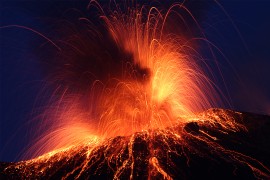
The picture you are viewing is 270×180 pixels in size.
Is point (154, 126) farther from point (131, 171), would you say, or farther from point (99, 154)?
point (131, 171)

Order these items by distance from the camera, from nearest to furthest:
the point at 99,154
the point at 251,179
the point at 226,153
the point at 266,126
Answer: the point at 251,179
the point at 226,153
the point at 99,154
the point at 266,126

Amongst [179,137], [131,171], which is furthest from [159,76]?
[131,171]

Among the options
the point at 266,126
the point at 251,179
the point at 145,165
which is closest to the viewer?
the point at 251,179

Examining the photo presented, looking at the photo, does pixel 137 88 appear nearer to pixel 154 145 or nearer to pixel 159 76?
pixel 159 76

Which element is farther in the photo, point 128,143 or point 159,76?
point 159,76

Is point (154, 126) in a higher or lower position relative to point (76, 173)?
higher

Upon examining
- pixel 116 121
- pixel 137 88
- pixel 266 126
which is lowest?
pixel 266 126
